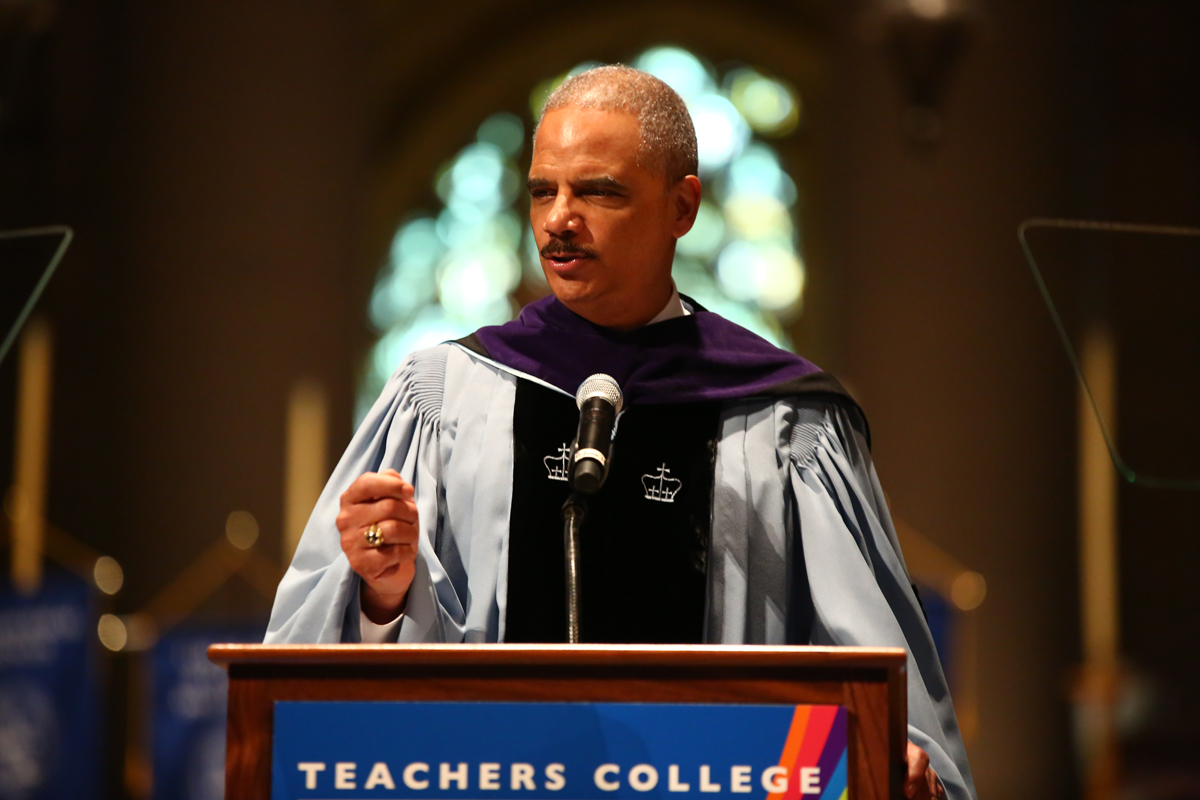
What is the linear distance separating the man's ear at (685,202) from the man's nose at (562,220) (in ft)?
0.72

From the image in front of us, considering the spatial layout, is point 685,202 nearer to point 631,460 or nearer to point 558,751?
point 631,460

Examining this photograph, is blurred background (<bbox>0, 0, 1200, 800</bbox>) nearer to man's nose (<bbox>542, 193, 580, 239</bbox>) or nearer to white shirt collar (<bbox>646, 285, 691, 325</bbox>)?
white shirt collar (<bbox>646, 285, 691, 325</bbox>)

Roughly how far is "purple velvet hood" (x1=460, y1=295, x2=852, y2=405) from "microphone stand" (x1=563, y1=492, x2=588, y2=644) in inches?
17.3

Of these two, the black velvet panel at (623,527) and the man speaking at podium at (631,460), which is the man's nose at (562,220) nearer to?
the man speaking at podium at (631,460)

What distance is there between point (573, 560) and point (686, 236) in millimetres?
8271

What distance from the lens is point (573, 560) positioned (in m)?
1.79

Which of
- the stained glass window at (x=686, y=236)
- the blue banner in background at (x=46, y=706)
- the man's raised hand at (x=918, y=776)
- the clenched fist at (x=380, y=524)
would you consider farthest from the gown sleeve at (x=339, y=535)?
the stained glass window at (x=686, y=236)

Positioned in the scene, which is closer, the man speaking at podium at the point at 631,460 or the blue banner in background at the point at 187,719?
the man speaking at podium at the point at 631,460

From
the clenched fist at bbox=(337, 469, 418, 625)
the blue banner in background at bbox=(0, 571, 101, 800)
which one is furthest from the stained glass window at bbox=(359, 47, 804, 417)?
the clenched fist at bbox=(337, 469, 418, 625)

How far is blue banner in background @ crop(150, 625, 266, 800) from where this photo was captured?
6.16 m

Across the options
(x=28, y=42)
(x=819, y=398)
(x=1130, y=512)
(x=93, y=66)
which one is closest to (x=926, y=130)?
(x=1130, y=512)

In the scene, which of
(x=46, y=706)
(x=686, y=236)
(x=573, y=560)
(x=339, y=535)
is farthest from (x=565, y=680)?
(x=686, y=236)

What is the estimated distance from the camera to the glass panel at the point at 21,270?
94.4 inches

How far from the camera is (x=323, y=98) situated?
8875mm
